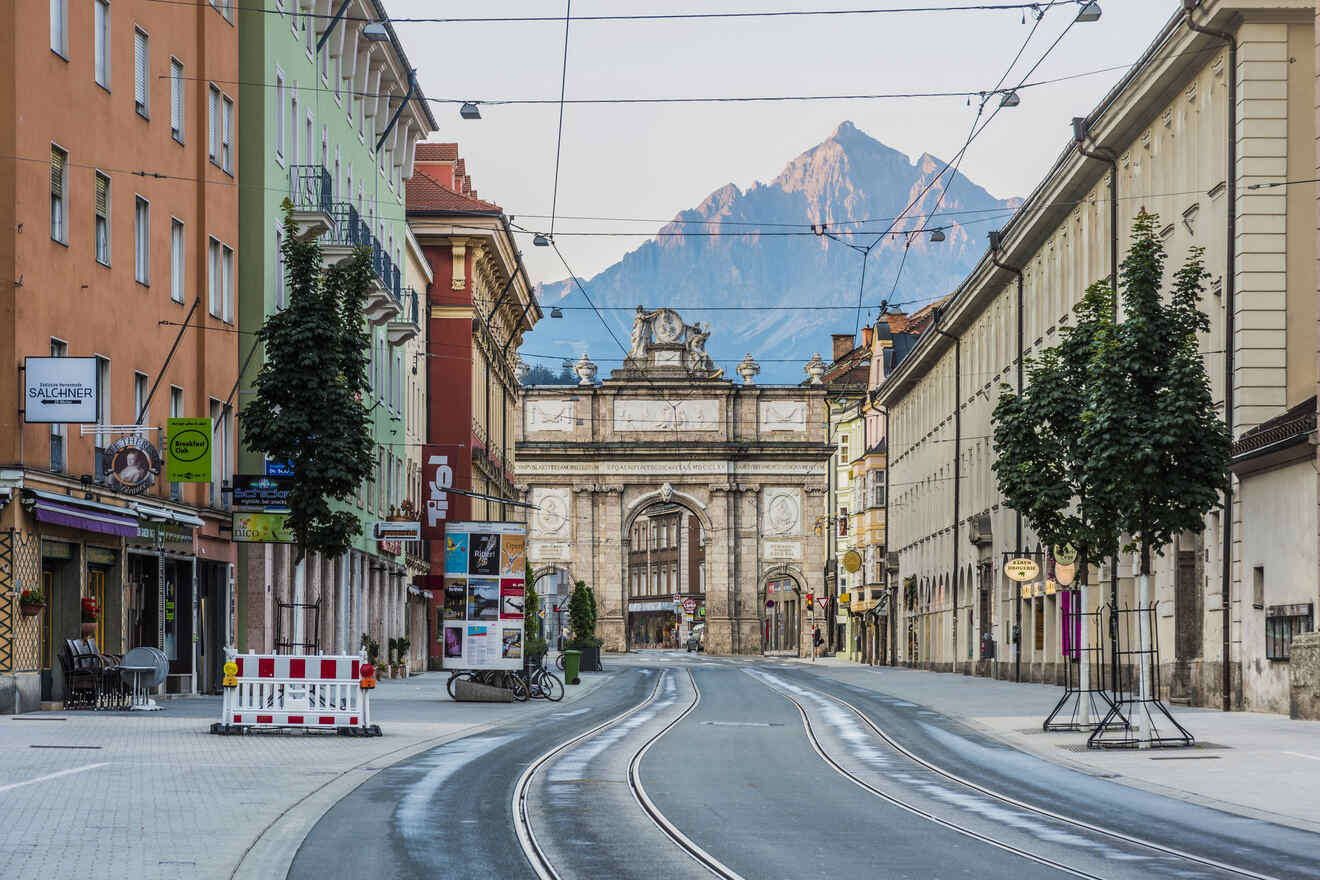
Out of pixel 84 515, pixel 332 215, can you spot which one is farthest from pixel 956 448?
pixel 84 515

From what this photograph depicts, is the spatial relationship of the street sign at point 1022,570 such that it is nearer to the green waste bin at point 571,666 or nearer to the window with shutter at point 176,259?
the green waste bin at point 571,666

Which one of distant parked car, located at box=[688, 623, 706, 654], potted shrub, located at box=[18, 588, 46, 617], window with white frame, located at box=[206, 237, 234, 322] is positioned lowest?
distant parked car, located at box=[688, 623, 706, 654]

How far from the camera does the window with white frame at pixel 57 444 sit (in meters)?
29.0

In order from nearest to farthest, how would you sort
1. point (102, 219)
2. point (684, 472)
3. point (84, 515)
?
1. point (84, 515)
2. point (102, 219)
3. point (684, 472)

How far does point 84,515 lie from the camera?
29203mm

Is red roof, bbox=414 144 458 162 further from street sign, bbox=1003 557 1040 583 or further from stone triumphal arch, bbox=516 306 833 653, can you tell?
street sign, bbox=1003 557 1040 583

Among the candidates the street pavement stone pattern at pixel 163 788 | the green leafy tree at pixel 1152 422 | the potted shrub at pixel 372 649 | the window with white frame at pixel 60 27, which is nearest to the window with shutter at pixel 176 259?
the window with white frame at pixel 60 27

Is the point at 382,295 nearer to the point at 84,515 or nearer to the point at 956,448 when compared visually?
the point at 84,515

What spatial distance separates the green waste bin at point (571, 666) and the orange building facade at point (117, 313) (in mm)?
15243

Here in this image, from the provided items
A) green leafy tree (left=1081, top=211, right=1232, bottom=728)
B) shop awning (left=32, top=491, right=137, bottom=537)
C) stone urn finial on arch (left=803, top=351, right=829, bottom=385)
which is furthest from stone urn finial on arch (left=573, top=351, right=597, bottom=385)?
green leafy tree (left=1081, top=211, right=1232, bottom=728)

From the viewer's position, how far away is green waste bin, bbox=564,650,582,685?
53.3m

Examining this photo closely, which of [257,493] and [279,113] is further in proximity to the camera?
[279,113]

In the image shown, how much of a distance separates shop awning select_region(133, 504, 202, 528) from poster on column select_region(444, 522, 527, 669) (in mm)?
5628

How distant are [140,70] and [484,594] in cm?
1164
